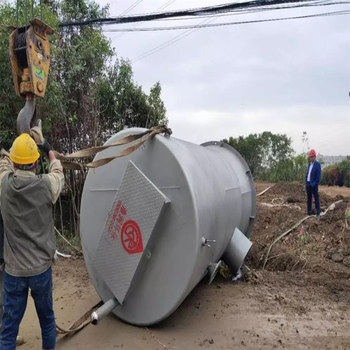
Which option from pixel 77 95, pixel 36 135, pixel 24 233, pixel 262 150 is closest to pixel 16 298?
pixel 24 233

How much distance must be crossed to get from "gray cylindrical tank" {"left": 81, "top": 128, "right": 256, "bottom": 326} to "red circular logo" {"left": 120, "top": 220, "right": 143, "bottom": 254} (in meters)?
0.02

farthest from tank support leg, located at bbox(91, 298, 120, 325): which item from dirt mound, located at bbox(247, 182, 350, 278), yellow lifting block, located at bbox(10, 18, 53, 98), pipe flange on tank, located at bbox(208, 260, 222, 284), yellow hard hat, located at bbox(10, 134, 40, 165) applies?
dirt mound, located at bbox(247, 182, 350, 278)

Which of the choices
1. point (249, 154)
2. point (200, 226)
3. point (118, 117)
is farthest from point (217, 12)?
point (249, 154)

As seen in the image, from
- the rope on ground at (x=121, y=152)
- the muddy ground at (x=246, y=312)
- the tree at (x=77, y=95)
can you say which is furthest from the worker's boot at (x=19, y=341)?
the tree at (x=77, y=95)

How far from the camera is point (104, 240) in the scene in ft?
10.4

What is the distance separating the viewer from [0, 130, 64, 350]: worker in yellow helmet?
2.49 metres

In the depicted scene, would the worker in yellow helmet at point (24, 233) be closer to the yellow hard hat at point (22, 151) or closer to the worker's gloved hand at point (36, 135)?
the yellow hard hat at point (22, 151)

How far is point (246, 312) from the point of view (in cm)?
364

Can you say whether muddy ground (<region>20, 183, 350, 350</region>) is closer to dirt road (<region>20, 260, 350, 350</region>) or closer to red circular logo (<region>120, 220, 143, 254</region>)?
dirt road (<region>20, 260, 350, 350</region>)

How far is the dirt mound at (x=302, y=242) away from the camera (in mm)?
5715

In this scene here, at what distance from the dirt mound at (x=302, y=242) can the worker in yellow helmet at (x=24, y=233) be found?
4.22 meters

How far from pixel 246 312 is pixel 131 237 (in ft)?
5.17

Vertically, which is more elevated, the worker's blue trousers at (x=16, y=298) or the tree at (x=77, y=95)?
the tree at (x=77, y=95)

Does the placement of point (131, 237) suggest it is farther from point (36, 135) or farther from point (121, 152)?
point (36, 135)
